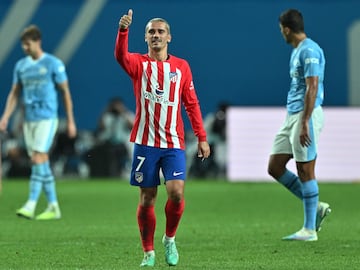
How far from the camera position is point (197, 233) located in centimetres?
1161

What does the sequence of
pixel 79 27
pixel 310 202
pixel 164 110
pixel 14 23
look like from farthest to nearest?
pixel 79 27 < pixel 14 23 < pixel 310 202 < pixel 164 110

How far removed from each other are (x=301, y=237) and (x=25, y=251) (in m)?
2.58

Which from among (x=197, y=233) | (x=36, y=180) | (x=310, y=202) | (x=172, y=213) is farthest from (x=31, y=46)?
(x=172, y=213)

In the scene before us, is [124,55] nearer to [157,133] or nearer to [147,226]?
[157,133]

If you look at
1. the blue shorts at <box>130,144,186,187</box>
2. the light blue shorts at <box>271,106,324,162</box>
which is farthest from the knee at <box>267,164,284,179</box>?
the blue shorts at <box>130,144,186,187</box>

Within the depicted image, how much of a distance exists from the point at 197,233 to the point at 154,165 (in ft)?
9.71

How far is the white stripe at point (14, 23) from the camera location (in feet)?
80.0

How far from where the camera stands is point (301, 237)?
421 inches

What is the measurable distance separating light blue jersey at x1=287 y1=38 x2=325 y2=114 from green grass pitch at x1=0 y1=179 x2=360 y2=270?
130 centimetres

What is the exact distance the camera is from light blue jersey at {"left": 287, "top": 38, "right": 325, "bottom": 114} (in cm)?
1061

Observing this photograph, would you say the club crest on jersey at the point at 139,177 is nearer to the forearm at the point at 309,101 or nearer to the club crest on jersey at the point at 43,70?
the forearm at the point at 309,101

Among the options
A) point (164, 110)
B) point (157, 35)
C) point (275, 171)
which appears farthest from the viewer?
point (275, 171)

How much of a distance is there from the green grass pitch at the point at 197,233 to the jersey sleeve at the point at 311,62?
1.55 m

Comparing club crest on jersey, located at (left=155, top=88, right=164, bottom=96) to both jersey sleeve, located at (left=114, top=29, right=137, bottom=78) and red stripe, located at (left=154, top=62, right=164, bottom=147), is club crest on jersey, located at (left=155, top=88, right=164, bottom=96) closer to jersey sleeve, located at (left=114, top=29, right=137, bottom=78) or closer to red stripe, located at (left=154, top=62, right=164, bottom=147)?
red stripe, located at (left=154, top=62, right=164, bottom=147)
